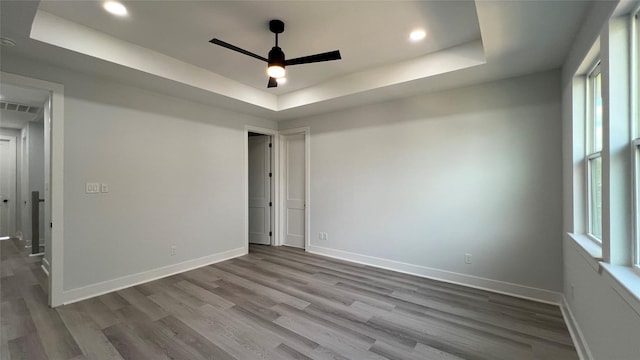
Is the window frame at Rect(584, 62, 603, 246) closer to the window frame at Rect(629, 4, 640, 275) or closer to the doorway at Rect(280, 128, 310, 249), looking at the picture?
the window frame at Rect(629, 4, 640, 275)

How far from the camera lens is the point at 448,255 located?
3479 millimetres

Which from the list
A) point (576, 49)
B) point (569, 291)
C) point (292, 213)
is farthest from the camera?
point (292, 213)

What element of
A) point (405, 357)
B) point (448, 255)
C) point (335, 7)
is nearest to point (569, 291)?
point (448, 255)

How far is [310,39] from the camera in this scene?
2764 millimetres

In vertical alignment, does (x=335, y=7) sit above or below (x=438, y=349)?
above

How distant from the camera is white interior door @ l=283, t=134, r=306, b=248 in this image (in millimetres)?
5258

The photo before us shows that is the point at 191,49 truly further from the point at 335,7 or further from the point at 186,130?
the point at 335,7

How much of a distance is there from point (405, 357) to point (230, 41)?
3445mm

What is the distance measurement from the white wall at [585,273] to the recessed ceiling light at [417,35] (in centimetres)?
123

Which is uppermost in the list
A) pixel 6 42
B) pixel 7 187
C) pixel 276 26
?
pixel 276 26

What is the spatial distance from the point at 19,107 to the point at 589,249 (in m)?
7.62

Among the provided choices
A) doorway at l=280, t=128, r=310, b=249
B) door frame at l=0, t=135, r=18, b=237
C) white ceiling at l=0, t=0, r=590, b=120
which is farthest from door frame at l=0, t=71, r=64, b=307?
door frame at l=0, t=135, r=18, b=237

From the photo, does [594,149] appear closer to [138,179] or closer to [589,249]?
[589,249]

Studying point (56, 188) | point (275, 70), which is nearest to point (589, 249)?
point (275, 70)
